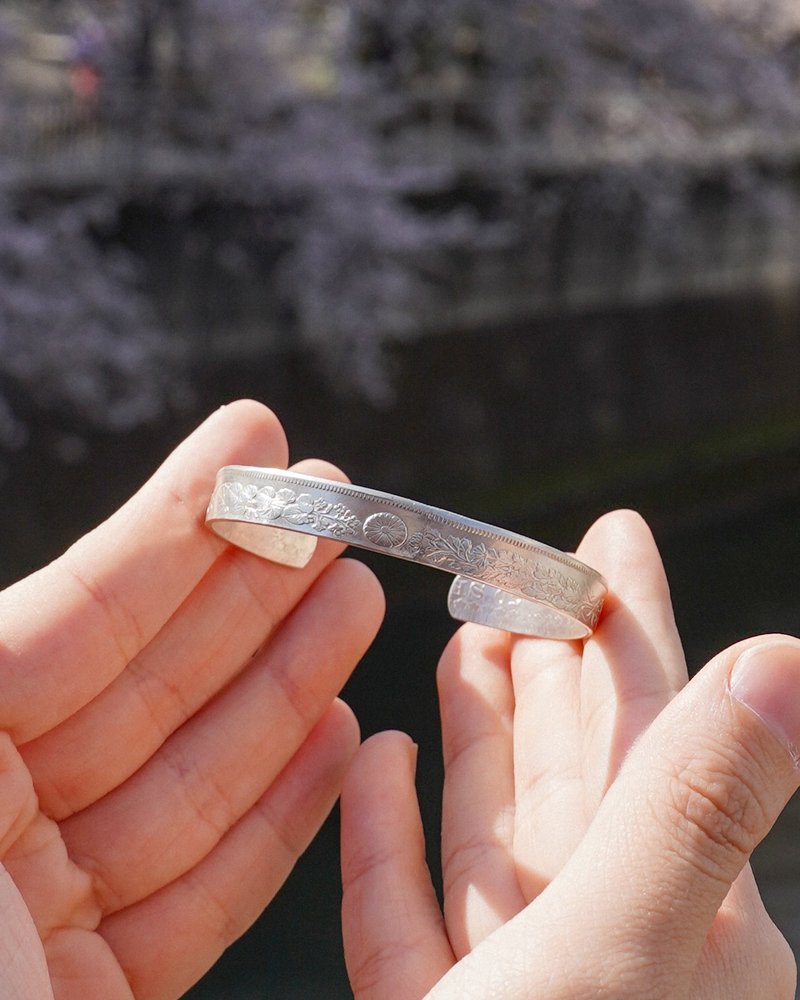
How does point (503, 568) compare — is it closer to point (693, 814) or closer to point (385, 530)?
point (385, 530)

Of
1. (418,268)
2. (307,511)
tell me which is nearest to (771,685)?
(307,511)

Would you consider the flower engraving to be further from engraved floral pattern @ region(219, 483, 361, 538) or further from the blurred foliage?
the blurred foliage

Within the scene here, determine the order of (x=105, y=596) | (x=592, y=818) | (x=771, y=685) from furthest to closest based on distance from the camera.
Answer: (x=105, y=596) < (x=592, y=818) < (x=771, y=685)

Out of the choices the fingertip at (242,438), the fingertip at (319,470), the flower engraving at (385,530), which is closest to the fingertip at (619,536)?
the flower engraving at (385,530)

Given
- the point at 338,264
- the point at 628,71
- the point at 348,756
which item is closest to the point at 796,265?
the point at 628,71

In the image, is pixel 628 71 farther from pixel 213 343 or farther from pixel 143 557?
pixel 143 557

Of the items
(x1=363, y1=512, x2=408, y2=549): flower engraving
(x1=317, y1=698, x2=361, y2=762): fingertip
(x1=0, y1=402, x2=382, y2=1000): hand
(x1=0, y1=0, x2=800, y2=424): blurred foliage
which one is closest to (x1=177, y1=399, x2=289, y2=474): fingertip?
(x1=0, y1=402, x2=382, y2=1000): hand
